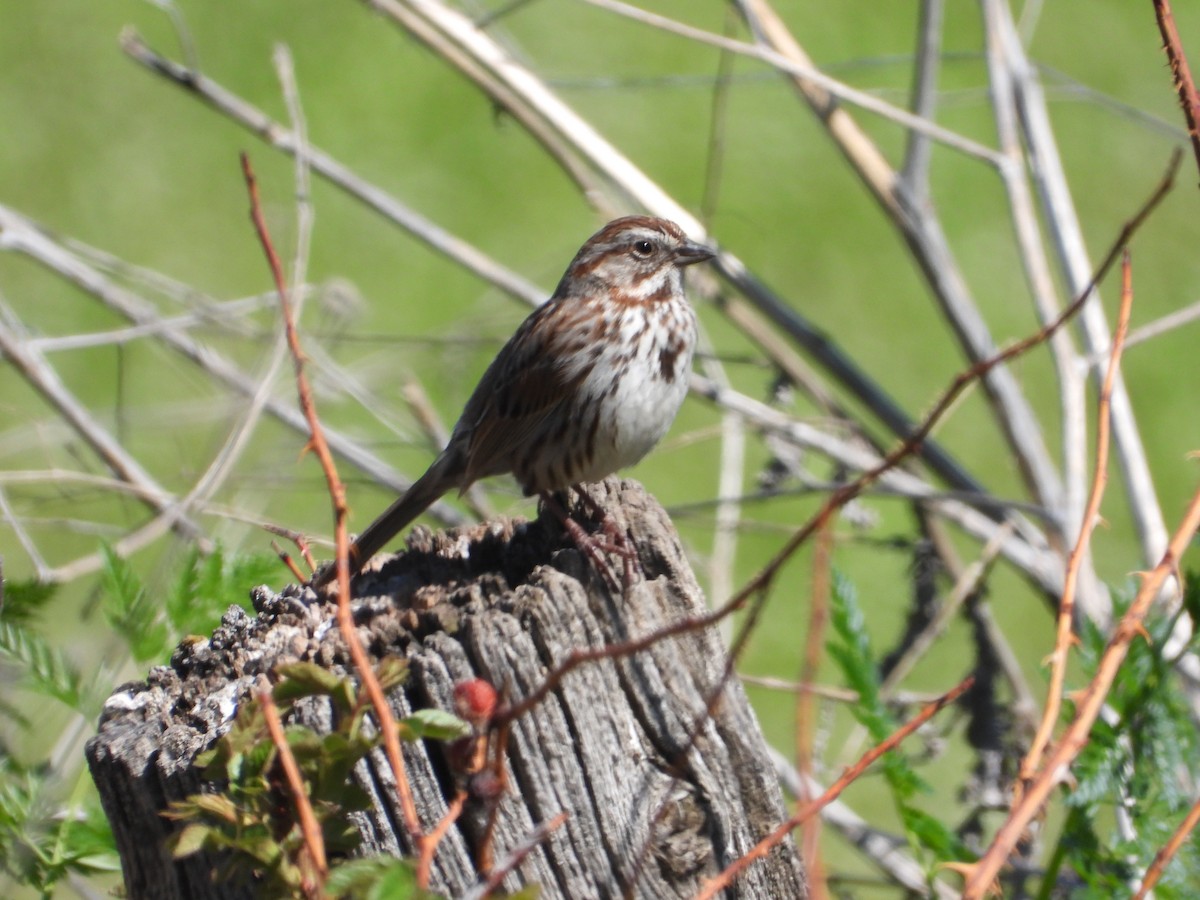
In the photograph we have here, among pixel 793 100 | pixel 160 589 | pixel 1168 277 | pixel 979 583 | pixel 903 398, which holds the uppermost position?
pixel 793 100

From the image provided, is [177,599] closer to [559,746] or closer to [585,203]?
[559,746]

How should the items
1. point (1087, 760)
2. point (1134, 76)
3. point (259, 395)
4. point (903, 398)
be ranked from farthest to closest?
point (1134, 76)
point (903, 398)
point (259, 395)
point (1087, 760)

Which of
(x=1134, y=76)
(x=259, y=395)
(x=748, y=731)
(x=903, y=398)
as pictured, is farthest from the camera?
(x=1134, y=76)

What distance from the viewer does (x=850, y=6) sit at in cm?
963

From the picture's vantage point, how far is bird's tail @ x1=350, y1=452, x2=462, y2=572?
3.38 m

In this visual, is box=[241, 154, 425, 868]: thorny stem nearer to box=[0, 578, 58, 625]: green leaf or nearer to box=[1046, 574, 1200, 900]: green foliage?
box=[0, 578, 58, 625]: green leaf

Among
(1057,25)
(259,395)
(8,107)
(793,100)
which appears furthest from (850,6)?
(259,395)

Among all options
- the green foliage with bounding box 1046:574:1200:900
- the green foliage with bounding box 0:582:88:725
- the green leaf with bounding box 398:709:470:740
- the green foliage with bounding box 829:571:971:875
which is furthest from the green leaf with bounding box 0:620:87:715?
the green foliage with bounding box 1046:574:1200:900

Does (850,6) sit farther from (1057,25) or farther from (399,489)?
(399,489)

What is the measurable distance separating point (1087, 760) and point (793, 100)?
777 cm

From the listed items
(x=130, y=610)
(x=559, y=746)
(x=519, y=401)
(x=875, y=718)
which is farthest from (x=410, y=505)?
(x=559, y=746)

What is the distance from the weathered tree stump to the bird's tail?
1.20 m

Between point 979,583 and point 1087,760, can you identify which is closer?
point 1087,760

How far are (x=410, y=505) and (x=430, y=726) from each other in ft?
6.01
